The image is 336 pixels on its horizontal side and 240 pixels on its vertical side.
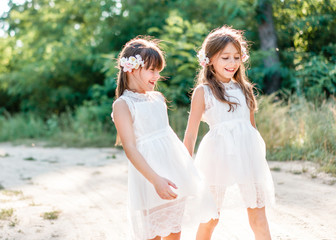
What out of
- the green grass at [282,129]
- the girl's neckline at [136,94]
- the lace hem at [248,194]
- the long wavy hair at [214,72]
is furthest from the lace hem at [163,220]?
the green grass at [282,129]

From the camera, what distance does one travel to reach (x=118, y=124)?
236 cm

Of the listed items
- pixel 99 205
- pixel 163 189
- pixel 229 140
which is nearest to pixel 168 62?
pixel 99 205

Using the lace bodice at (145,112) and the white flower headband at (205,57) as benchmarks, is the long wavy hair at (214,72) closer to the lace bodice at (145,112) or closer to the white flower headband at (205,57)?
the white flower headband at (205,57)

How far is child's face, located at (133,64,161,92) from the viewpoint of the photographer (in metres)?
2.49

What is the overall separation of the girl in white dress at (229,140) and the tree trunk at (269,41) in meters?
7.95

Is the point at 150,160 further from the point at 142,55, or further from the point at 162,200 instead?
the point at 142,55

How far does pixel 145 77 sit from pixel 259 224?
1.22m

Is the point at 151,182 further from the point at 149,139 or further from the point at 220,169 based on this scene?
the point at 220,169

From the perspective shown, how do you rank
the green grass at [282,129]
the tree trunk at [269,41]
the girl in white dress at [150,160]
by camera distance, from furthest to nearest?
1. the tree trunk at [269,41]
2. the green grass at [282,129]
3. the girl in white dress at [150,160]

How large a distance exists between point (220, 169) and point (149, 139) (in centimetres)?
57

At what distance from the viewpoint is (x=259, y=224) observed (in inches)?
105

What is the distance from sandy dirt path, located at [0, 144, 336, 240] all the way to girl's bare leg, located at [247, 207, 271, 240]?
0.80 meters

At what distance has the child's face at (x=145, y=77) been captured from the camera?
2.49 m

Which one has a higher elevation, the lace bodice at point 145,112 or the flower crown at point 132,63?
the flower crown at point 132,63
